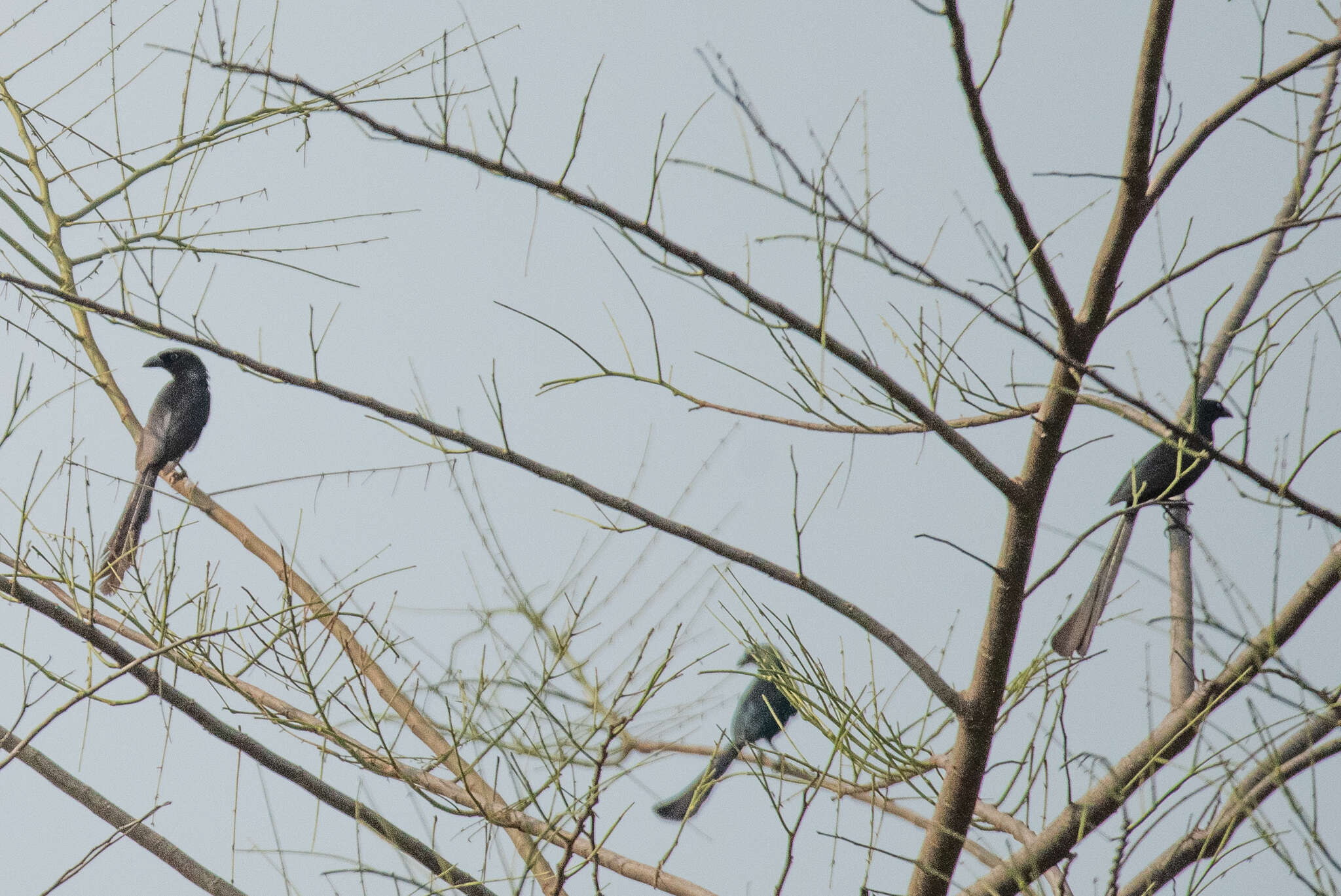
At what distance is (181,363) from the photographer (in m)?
4.26

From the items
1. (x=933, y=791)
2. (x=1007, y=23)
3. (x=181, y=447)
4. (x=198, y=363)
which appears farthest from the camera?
(x=198, y=363)

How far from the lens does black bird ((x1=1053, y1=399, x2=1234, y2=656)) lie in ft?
5.76

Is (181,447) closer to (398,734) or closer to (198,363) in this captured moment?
(198,363)

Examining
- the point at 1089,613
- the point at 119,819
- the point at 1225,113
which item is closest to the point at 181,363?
the point at 119,819

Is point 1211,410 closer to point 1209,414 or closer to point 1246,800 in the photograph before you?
point 1209,414

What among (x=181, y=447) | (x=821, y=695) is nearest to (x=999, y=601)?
(x=821, y=695)

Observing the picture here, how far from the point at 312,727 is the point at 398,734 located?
0.52 ft

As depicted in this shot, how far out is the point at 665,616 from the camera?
219cm

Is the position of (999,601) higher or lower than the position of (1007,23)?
lower

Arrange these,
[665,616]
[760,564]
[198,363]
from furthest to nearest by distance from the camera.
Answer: [198,363] → [665,616] → [760,564]

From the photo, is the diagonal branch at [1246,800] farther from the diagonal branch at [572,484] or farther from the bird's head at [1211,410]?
the bird's head at [1211,410]

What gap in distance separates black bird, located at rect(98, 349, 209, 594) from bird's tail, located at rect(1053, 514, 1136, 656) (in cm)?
263

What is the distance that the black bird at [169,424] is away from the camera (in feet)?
11.6

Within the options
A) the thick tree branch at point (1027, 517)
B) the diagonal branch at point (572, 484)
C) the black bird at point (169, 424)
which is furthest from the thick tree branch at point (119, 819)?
the black bird at point (169, 424)
